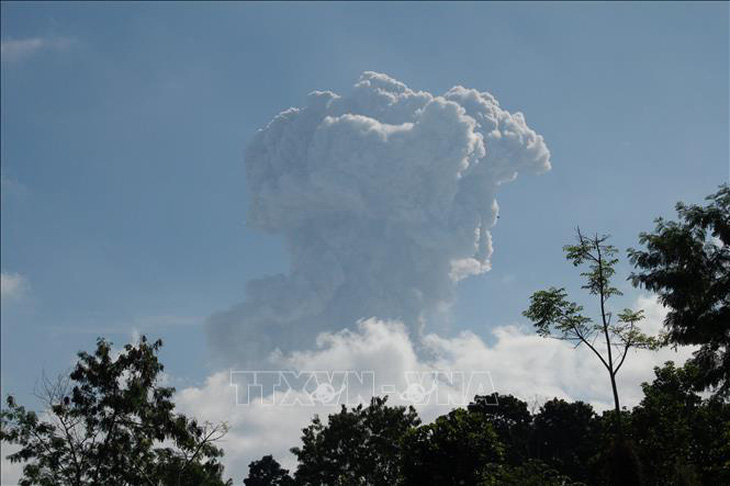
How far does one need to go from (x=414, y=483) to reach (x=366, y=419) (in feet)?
64.7

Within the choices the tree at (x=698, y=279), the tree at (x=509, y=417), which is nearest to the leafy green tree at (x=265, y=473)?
the tree at (x=509, y=417)

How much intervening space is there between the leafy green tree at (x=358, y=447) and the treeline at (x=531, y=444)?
0.26 feet

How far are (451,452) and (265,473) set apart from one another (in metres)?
51.7

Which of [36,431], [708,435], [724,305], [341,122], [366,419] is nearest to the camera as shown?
[724,305]

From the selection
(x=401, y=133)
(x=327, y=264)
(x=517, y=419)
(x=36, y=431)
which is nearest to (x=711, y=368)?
(x=36, y=431)

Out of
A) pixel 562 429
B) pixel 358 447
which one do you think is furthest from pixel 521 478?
pixel 562 429

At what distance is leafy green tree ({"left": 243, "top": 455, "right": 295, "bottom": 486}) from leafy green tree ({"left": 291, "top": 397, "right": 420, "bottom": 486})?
2540cm

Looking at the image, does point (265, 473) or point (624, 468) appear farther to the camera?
point (265, 473)

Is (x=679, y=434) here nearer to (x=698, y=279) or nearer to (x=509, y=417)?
(x=698, y=279)

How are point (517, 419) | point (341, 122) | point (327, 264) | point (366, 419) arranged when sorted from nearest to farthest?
point (366, 419)
point (517, 419)
point (341, 122)
point (327, 264)

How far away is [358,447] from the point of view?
56688 millimetres

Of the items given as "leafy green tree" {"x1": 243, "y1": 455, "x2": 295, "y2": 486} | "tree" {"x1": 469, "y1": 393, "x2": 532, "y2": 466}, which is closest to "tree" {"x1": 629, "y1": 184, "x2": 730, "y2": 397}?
"tree" {"x1": 469, "y1": 393, "x2": 532, "y2": 466}

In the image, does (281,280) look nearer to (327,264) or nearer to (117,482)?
(327,264)

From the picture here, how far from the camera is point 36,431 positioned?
3331 cm
